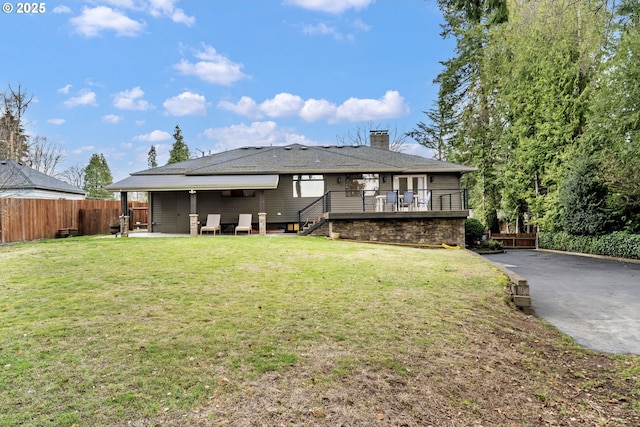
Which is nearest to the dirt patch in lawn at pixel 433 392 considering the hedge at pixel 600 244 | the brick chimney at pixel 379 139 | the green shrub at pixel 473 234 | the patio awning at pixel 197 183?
the patio awning at pixel 197 183

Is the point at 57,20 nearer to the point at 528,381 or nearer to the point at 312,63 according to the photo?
the point at 312,63

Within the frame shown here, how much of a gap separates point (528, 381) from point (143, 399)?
3.93 m

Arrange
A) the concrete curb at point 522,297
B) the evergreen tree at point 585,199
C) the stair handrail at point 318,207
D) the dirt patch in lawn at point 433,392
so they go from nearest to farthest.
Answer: the dirt patch in lawn at point 433,392, the concrete curb at point 522,297, the evergreen tree at point 585,199, the stair handrail at point 318,207

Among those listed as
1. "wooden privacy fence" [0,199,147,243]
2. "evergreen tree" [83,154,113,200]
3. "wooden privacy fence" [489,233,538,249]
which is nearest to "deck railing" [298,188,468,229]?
"wooden privacy fence" [489,233,538,249]

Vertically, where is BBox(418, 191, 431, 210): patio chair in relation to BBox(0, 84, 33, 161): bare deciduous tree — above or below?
below

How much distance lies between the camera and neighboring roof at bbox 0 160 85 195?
71.5 feet

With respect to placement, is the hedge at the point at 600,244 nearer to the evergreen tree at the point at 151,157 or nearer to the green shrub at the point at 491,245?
the green shrub at the point at 491,245

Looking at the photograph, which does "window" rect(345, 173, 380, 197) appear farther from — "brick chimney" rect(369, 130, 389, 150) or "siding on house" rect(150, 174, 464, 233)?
"brick chimney" rect(369, 130, 389, 150)

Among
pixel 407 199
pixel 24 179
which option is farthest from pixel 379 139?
pixel 24 179

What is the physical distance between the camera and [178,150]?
132ft

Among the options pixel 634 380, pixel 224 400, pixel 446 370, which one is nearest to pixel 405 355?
pixel 446 370

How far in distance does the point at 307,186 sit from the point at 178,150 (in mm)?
26977

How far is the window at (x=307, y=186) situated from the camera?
61.5 ft

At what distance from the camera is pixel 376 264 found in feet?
31.3
